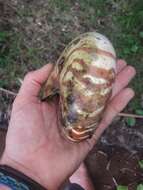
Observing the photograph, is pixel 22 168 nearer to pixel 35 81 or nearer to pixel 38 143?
pixel 38 143

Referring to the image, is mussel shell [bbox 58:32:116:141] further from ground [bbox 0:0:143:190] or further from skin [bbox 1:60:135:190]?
ground [bbox 0:0:143:190]

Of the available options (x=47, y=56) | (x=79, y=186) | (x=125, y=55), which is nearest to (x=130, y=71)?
(x=125, y=55)

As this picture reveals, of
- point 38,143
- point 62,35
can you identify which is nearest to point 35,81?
point 38,143

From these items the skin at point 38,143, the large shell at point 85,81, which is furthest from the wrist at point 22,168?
the large shell at point 85,81

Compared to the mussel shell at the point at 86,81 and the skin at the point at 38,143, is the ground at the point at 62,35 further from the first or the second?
the mussel shell at the point at 86,81

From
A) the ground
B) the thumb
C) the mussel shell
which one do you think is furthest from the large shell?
the ground

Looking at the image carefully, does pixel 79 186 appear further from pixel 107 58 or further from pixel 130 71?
pixel 107 58

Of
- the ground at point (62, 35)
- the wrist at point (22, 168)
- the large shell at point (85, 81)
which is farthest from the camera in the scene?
the ground at point (62, 35)

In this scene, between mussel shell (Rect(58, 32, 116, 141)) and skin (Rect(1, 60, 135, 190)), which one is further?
skin (Rect(1, 60, 135, 190))
